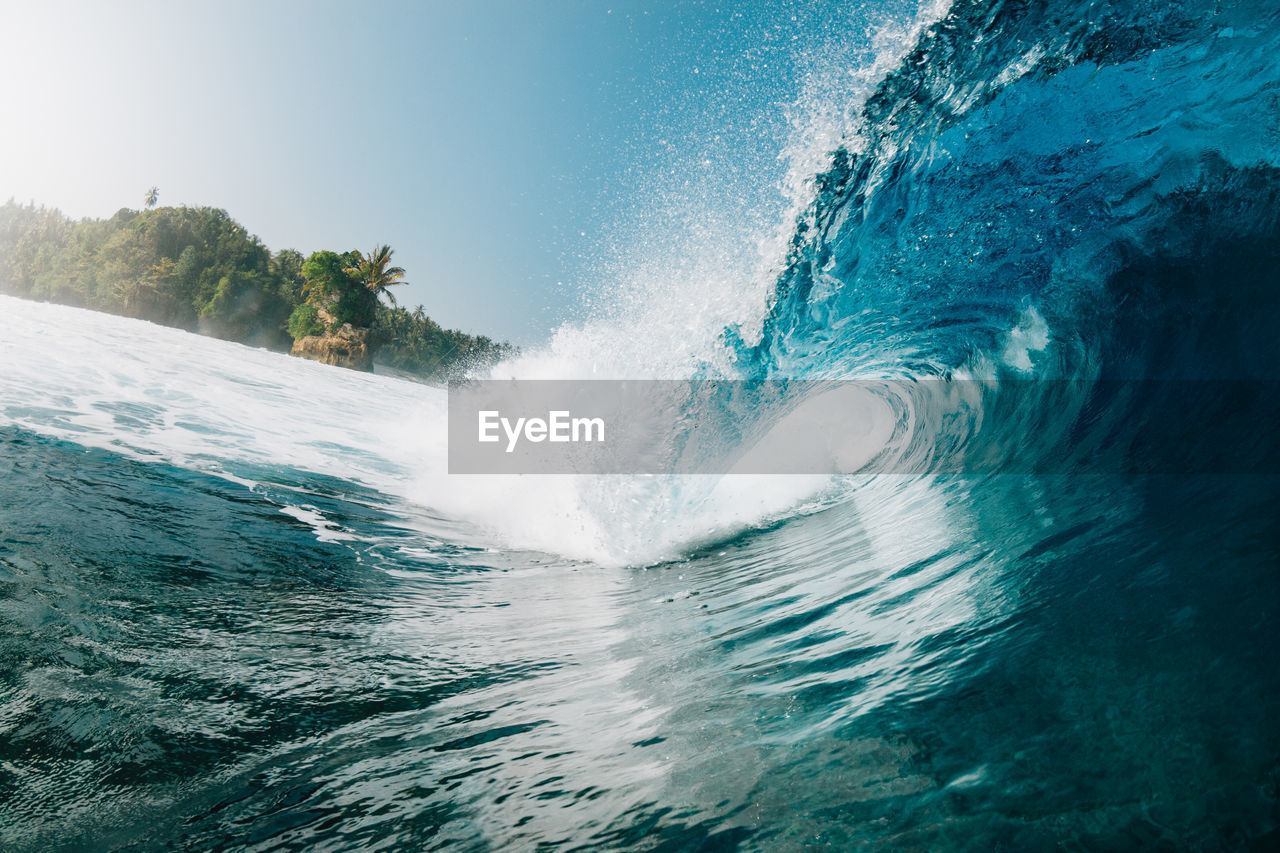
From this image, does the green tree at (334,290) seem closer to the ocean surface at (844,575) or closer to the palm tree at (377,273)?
the palm tree at (377,273)

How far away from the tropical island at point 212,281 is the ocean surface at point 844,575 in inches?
1381

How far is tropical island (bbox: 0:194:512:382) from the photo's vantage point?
3716 centimetres

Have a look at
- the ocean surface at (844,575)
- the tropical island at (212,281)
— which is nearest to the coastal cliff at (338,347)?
the tropical island at (212,281)

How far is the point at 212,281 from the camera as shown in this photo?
42406 mm

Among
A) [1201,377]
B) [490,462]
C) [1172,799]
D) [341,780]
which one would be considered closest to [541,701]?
[341,780]

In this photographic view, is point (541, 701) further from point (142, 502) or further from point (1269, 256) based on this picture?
point (1269, 256)

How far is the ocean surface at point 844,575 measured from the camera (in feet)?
4.55

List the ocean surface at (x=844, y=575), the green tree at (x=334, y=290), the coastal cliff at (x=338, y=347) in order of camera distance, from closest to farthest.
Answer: the ocean surface at (x=844, y=575) → the coastal cliff at (x=338, y=347) → the green tree at (x=334, y=290)

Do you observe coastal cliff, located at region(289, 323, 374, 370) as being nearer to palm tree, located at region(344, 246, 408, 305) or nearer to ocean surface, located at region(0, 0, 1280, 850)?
palm tree, located at region(344, 246, 408, 305)

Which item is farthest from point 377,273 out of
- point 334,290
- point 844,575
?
point 844,575

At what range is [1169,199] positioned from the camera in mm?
3469

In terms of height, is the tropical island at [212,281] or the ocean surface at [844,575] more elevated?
the tropical island at [212,281]

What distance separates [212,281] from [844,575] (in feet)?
174

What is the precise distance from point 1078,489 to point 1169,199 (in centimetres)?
192
